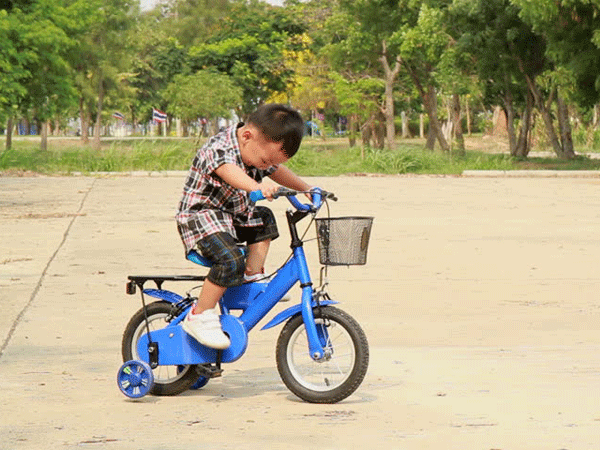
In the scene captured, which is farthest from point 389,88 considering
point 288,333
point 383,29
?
point 288,333

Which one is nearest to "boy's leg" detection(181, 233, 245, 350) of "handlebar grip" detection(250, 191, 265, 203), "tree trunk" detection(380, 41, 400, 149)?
"handlebar grip" detection(250, 191, 265, 203)

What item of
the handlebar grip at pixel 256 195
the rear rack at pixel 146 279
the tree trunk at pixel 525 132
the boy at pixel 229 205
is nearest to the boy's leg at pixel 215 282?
the boy at pixel 229 205

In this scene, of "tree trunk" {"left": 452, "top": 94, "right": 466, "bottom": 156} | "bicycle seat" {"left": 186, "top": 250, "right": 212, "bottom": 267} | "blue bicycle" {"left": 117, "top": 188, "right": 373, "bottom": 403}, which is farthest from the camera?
"tree trunk" {"left": 452, "top": 94, "right": 466, "bottom": 156}

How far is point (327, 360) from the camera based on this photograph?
255 inches

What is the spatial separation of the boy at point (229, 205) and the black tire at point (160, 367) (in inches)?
11.4

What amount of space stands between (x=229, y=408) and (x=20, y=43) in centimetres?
3585

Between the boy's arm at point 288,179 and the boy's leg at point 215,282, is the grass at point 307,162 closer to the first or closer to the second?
the boy's arm at point 288,179

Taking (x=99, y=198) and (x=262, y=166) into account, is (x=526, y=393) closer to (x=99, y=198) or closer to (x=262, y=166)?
(x=262, y=166)

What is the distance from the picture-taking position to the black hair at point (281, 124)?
21.1ft

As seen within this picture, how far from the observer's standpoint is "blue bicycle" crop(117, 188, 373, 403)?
6223 millimetres

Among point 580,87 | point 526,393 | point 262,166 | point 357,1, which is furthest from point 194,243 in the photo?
point 357,1

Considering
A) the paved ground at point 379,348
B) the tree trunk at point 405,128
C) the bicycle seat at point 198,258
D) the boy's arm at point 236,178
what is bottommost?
the tree trunk at point 405,128

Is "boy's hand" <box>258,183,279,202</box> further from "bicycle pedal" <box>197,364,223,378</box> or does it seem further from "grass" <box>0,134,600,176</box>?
"grass" <box>0,134,600,176</box>

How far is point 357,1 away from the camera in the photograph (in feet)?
157
